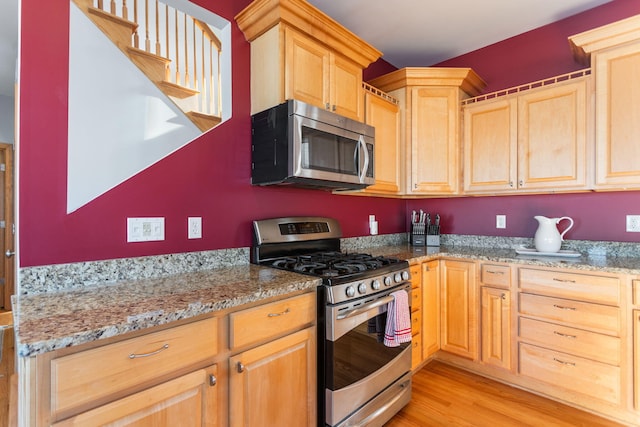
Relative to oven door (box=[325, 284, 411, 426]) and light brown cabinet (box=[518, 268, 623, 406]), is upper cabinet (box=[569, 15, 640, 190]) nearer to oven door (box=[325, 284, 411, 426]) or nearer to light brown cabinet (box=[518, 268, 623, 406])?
light brown cabinet (box=[518, 268, 623, 406])

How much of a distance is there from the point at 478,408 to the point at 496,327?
1.83 feet

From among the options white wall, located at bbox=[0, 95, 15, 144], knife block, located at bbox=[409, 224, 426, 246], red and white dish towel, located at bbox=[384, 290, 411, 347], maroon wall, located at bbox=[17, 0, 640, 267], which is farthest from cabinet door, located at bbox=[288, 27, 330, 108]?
white wall, located at bbox=[0, 95, 15, 144]

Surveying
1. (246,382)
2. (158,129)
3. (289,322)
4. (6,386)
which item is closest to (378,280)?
(289,322)

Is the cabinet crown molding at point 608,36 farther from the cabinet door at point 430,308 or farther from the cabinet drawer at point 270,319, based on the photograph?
the cabinet drawer at point 270,319

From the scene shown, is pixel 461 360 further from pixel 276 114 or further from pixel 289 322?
pixel 276 114

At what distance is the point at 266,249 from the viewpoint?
193cm

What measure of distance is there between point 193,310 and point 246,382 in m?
0.40

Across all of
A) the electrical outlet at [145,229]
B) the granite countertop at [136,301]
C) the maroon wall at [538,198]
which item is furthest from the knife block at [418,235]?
the electrical outlet at [145,229]

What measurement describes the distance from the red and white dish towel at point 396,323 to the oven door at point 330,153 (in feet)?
2.55

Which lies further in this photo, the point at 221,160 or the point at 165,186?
the point at 221,160

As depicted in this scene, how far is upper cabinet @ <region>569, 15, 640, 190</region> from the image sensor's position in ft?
6.38

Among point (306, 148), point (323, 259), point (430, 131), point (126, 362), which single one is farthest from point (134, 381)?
point (430, 131)

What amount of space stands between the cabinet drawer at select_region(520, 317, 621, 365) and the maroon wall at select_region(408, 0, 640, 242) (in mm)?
819

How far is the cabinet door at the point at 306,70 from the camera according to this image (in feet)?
5.87
